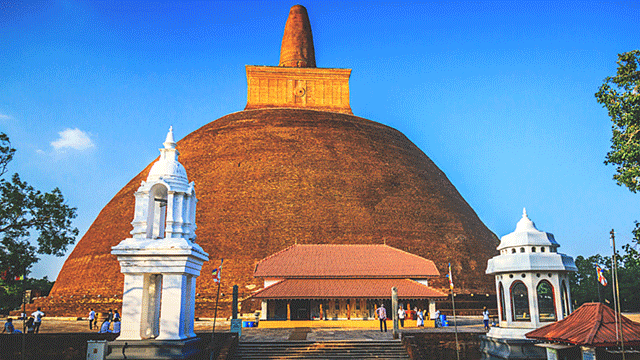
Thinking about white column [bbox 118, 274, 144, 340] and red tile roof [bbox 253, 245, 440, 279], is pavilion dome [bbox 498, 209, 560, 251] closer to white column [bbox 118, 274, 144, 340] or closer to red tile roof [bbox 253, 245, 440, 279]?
white column [bbox 118, 274, 144, 340]

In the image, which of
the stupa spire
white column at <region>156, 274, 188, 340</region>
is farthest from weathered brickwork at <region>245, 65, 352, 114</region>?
white column at <region>156, 274, 188, 340</region>

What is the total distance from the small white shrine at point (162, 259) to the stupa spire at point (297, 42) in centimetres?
3229

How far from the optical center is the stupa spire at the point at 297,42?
44.9 metres

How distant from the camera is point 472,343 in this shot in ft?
51.9

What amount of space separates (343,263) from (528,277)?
13.4m

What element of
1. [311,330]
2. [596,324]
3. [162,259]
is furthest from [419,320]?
[162,259]

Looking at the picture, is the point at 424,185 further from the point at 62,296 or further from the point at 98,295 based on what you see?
the point at 62,296

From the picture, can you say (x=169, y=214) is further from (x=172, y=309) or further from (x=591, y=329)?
Result: (x=591, y=329)

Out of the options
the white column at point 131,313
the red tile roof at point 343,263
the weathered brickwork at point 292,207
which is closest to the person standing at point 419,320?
the red tile roof at point 343,263

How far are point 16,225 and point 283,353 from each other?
36.4ft

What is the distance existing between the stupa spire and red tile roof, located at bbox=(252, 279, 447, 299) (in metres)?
24.9

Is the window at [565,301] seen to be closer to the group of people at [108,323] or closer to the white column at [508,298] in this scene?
the white column at [508,298]

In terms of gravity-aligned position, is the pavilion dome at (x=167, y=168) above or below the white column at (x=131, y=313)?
above

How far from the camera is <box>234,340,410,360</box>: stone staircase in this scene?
49.5 feet
